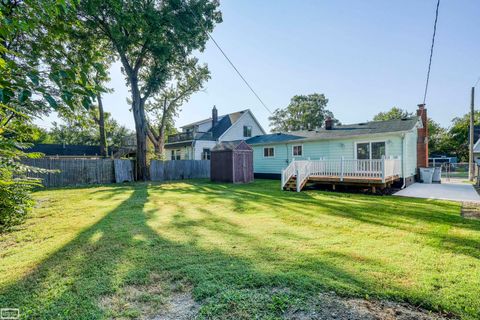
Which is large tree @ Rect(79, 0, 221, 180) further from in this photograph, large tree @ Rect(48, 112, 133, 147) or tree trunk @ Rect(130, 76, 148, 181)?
large tree @ Rect(48, 112, 133, 147)

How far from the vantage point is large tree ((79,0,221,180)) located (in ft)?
41.1

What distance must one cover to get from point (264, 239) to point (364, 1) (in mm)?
9653

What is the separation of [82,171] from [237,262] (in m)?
14.0

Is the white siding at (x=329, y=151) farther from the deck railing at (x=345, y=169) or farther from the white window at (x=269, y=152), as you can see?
the deck railing at (x=345, y=169)

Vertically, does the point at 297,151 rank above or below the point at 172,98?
below

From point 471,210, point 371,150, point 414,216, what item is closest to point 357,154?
point 371,150

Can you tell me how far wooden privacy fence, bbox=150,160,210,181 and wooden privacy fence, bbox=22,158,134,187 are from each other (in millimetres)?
1589

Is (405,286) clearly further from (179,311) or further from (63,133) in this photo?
(63,133)

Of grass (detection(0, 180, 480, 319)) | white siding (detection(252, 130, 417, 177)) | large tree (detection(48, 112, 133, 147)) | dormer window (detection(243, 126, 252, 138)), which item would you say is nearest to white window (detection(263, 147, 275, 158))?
white siding (detection(252, 130, 417, 177))

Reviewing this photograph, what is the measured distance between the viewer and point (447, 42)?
8.41 meters

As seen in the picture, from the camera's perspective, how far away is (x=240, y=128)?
23281 mm

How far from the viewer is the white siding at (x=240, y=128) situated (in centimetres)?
2241

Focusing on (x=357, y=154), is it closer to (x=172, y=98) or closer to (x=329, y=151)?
(x=329, y=151)

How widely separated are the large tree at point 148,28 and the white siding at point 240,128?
8.26 metres
